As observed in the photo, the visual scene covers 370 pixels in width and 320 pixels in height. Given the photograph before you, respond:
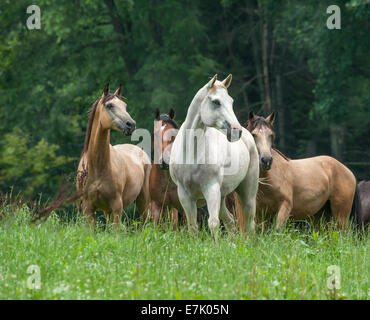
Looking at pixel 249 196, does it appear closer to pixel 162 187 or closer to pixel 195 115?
pixel 195 115

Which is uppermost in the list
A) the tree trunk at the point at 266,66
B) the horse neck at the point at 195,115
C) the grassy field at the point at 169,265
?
the tree trunk at the point at 266,66

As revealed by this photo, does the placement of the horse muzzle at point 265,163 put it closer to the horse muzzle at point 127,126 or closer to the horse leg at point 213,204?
the horse leg at point 213,204

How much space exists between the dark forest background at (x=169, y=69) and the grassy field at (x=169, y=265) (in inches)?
441

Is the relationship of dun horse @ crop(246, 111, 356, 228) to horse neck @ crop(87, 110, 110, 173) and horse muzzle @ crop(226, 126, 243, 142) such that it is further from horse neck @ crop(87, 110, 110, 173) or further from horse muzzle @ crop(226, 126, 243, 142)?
horse neck @ crop(87, 110, 110, 173)

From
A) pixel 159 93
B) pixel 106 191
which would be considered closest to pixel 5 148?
pixel 159 93

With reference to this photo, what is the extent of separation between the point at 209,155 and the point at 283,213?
231 cm

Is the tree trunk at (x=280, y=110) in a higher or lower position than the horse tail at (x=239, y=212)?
higher

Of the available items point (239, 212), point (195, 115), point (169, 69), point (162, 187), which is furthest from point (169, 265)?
point (169, 69)

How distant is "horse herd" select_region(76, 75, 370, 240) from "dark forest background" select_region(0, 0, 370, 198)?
7.43 metres

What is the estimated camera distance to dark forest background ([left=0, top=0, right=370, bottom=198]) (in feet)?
62.7

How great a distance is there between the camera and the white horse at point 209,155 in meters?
7.81
